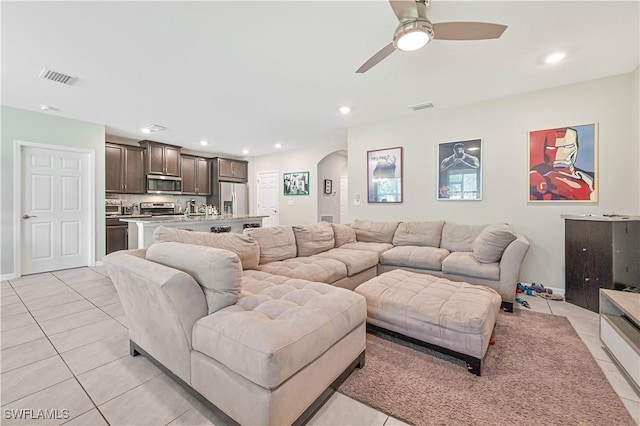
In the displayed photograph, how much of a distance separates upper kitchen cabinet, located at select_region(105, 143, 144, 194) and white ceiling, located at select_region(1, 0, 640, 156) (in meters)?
1.21

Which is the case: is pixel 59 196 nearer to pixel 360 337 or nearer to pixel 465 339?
pixel 360 337

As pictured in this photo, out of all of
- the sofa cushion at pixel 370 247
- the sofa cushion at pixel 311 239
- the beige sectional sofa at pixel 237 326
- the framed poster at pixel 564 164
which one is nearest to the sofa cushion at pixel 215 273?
the beige sectional sofa at pixel 237 326

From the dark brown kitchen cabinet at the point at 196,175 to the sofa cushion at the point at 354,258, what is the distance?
4.99m

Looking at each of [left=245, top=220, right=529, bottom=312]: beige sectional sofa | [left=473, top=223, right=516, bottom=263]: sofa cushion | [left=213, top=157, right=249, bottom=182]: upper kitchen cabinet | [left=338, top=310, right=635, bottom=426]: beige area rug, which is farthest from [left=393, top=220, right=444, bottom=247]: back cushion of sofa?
[left=213, top=157, right=249, bottom=182]: upper kitchen cabinet

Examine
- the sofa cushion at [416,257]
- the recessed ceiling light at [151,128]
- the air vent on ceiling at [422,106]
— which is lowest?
the sofa cushion at [416,257]

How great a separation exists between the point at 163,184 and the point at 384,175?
5169 millimetres

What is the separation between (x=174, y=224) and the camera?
4.12m

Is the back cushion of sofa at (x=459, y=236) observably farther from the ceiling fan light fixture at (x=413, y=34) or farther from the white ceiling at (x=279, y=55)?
the ceiling fan light fixture at (x=413, y=34)

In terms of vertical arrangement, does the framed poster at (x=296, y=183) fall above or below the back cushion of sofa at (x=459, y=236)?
above

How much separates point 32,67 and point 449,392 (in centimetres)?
474

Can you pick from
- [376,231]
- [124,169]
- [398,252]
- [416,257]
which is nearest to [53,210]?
[124,169]

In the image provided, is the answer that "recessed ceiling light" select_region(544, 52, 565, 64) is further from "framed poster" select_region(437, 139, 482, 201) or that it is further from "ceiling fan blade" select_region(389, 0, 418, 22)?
"ceiling fan blade" select_region(389, 0, 418, 22)

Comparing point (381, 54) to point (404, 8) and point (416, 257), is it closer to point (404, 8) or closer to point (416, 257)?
point (404, 8)

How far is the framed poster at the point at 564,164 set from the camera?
10.5ft
